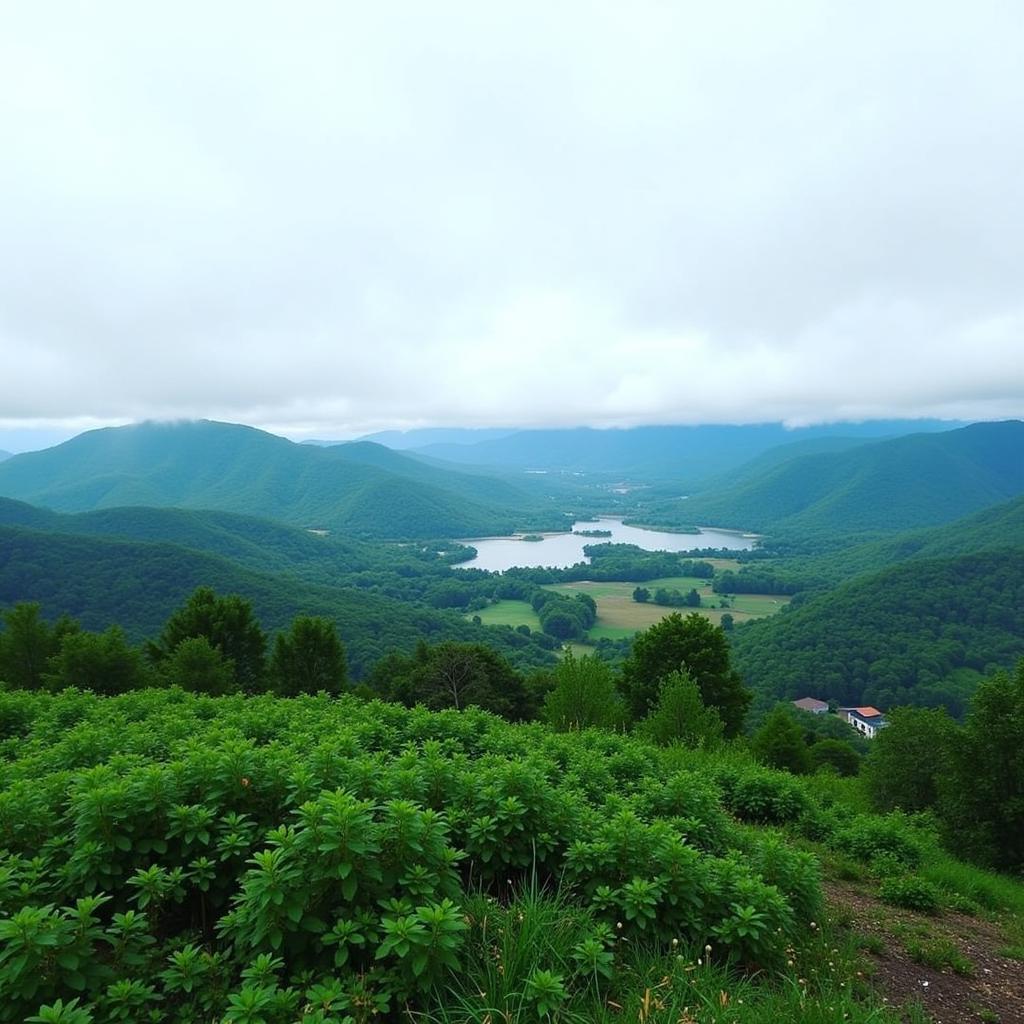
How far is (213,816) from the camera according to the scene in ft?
14.6

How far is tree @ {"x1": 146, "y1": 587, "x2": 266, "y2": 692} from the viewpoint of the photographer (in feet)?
102

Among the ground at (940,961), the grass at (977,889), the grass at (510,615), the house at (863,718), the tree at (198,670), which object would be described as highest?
the ground at (940,961)

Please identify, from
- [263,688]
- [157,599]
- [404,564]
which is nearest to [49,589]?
[157,599]

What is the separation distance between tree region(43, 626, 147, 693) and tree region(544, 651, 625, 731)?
1826 cm

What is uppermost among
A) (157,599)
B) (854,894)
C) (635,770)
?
(635,770)

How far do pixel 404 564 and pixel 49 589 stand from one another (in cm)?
9922

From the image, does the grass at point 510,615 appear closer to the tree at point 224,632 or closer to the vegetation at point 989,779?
the tree at point 224,632

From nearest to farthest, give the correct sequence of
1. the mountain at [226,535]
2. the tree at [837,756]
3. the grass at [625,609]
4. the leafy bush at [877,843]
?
1. the leafy bush at [877,843]
2. the tree at [837,756]
3. the grass at [625,609]
4. the mountain at [226,535]

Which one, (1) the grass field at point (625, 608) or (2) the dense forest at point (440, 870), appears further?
(1) the grass field at point (625, 608)

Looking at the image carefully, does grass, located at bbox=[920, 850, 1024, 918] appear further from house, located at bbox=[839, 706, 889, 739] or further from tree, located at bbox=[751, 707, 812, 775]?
house, located at bbox=[839, 706, 889, 739]

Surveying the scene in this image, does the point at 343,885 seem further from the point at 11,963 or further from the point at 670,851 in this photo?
the point at 670,851

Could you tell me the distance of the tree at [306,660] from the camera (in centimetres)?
3106

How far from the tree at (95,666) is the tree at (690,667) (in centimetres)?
2256

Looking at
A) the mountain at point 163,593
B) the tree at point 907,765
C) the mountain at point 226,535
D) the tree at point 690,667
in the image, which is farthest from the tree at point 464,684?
the mountain at point 226,535
